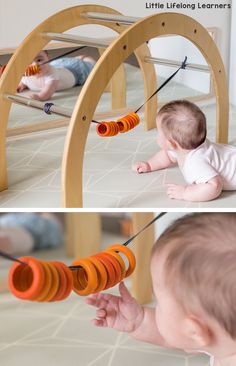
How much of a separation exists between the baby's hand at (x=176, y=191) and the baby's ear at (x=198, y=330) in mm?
684

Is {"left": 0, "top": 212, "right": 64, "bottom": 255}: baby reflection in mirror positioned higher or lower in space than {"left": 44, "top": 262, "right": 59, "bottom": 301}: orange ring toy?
lower

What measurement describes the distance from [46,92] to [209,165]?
93 cm

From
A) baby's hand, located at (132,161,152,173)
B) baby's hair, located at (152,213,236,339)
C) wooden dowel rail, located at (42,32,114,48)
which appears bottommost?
baby's hand, located at (132,161,152,173)

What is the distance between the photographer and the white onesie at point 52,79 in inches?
88.0

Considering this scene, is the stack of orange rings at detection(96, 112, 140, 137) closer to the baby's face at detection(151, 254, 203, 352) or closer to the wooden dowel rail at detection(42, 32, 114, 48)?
the wooden dowel rail at detection(42, 32, 114, 48)

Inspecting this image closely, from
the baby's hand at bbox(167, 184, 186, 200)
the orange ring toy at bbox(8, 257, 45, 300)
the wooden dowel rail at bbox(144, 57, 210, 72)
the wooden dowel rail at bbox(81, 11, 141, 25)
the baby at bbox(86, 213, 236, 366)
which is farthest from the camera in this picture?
the wooden dowel rail at bbox(144, 57, 210, 72)

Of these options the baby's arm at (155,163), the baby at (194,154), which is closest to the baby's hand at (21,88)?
the baby's arm at (155,163)

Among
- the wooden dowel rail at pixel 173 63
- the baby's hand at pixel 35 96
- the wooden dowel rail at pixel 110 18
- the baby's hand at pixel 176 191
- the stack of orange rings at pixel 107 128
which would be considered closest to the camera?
the stack of orange rings at pixel 107 128

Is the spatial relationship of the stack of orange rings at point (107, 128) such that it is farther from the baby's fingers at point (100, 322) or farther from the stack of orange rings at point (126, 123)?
the baby's fingers at point (100, 322)

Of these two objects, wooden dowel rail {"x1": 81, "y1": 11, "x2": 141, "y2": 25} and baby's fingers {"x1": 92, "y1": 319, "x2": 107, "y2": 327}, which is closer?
baby's fingers {"x1": 92, "y1": 319, "x2": 107, "y2": 327}

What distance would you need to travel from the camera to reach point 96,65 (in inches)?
50.6

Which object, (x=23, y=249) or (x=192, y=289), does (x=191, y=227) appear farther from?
(x=23, y=249)

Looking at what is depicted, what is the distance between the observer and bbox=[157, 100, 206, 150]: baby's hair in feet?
4.90

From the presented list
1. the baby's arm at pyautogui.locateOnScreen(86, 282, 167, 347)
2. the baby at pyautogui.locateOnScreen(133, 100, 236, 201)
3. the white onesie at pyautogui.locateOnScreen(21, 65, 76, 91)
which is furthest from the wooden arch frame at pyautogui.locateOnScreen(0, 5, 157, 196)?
the white onesie at pyautogui.locateOnScreen(21, 65, 76, 91)
